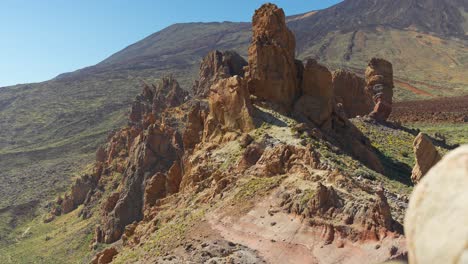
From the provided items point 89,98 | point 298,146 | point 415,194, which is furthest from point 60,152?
point 415,194

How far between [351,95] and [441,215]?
40.3 m

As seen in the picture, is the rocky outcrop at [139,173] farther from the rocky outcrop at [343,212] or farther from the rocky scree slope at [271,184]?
the rocky outcrop at [343,212]

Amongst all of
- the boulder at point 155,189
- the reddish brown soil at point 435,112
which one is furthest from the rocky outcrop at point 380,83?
the boulder at point 155,189

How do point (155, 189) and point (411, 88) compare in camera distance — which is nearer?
point (155, 189)

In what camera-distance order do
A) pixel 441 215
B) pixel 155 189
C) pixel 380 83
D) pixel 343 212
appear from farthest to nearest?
1. pixel 380 83
2. pixel 155 189
3. pixel 343 212
4. pixel 441 215

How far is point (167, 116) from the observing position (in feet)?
148

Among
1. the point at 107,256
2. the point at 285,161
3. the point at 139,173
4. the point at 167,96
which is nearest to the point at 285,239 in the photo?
the point at 285,161

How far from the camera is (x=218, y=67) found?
55281 mm

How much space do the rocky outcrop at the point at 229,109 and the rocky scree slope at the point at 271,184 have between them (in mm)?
44

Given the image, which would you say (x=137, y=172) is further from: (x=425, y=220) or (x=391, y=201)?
(x=425, y=220)

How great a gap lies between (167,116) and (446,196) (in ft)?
143

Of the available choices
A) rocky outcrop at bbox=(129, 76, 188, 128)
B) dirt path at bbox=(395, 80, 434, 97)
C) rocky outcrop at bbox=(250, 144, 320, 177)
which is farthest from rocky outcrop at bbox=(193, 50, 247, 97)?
dirt path at bbox=(395, 80, 434, 97)

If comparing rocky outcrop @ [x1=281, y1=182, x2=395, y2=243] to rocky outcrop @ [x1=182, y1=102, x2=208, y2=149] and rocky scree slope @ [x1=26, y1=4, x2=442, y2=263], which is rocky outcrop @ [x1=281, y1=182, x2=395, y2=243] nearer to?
rocky scree slope @ [x1=26, y1=4, x2=442, y2=263]

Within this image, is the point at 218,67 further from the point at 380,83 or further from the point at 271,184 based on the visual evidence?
the point at 271,184
